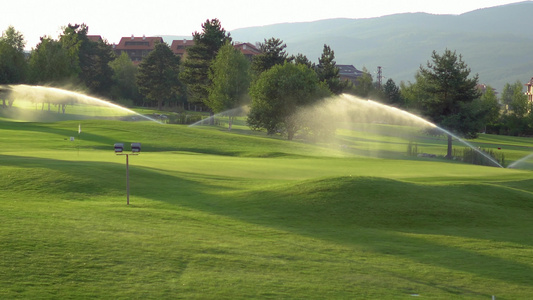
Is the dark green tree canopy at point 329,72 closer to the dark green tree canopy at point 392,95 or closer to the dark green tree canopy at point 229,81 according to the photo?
the dark green tree canopy at point 229,81

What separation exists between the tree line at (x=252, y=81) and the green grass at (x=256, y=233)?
41534 millimetres

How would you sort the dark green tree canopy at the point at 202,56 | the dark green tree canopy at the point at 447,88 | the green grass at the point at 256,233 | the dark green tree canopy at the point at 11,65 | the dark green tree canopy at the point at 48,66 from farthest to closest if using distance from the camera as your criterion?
1. the dark green tree canopy at the point at 202,56
2. the dark green tree canopy at the point at 48,66
3. the dark green tree canopy at the point at 11,65
4. the dark green tree canopy at the point at 447,88
5. the green grass at the point at 256,233

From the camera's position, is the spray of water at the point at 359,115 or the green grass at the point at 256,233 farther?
the spray of water at the point at 359,115

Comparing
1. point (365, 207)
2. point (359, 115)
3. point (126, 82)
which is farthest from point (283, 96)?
point (126, 82)

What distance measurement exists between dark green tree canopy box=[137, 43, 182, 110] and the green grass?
360ft

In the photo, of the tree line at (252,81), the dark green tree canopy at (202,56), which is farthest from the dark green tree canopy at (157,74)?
the dark green tree canopy at (202,56)

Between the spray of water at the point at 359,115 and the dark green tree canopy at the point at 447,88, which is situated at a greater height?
the dark green tree canopy at the point at 447,88

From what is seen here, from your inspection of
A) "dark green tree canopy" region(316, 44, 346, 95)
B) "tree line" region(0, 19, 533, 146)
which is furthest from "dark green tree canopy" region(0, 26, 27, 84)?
"dark green tree canopy" region(316, 44, 346, 95)

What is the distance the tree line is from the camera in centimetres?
7912

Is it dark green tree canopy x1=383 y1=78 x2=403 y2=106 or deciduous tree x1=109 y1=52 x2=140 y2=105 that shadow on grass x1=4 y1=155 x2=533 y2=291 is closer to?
dark green tree canopy x1=383 y1=78 x2=403 y2=106

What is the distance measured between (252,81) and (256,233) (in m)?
77.0

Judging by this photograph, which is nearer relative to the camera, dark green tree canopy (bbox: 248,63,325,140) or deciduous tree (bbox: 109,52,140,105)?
dark green tree canopy (bbox: 248,63,325,140)

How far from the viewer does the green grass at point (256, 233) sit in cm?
1453

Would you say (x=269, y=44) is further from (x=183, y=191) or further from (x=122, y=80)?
(x=183, y=191)
